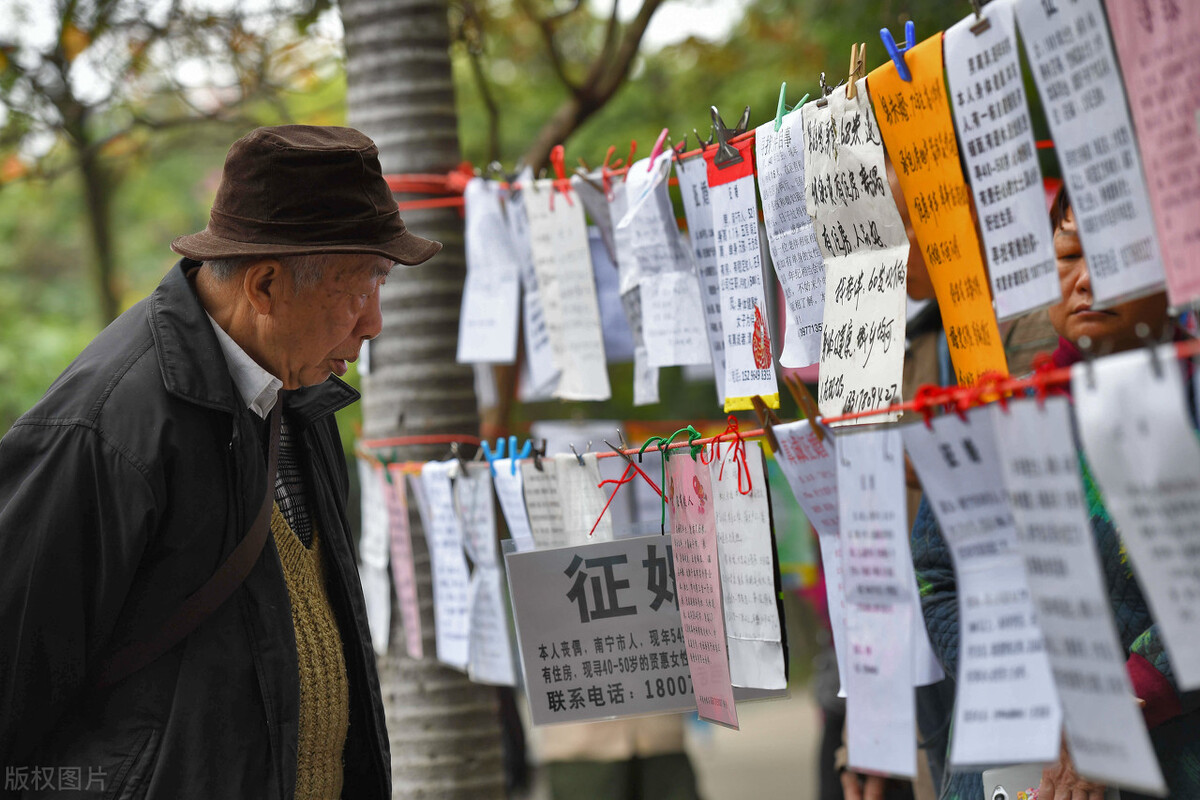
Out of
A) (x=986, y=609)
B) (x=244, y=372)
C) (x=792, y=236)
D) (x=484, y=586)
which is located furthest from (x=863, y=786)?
(x=244, y=372)

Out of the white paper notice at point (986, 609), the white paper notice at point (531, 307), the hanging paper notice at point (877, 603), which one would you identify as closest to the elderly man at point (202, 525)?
the white paper notice at point (531, 307)

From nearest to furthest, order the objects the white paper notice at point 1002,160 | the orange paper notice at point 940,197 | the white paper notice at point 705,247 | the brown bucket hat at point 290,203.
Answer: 1. the white paper notice at point 1002,160
2. the orange paper notice at point 940,197
3. the brown bucket hat at point 290,203
4. the white paper notice at point 705,247

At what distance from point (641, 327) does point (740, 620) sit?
2.80ft

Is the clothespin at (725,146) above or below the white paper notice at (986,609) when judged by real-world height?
above

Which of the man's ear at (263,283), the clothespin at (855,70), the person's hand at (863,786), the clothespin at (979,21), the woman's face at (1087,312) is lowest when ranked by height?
the person's hand at (863,786)

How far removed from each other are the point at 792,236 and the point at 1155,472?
3.21 ft

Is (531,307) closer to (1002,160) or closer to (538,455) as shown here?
(538,455)

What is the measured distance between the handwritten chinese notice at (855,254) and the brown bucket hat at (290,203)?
2.56 feet

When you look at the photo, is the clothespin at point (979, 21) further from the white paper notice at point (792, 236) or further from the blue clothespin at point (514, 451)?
the blue clothespin at point (514, 451)

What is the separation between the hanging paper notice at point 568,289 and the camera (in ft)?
9.53

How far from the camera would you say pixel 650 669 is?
2436 mm

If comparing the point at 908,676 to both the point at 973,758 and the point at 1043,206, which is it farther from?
the point at 1043,206

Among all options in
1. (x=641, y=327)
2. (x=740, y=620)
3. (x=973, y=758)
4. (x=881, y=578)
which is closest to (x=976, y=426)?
(x=881, y=578)

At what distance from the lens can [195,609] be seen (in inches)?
79.5
